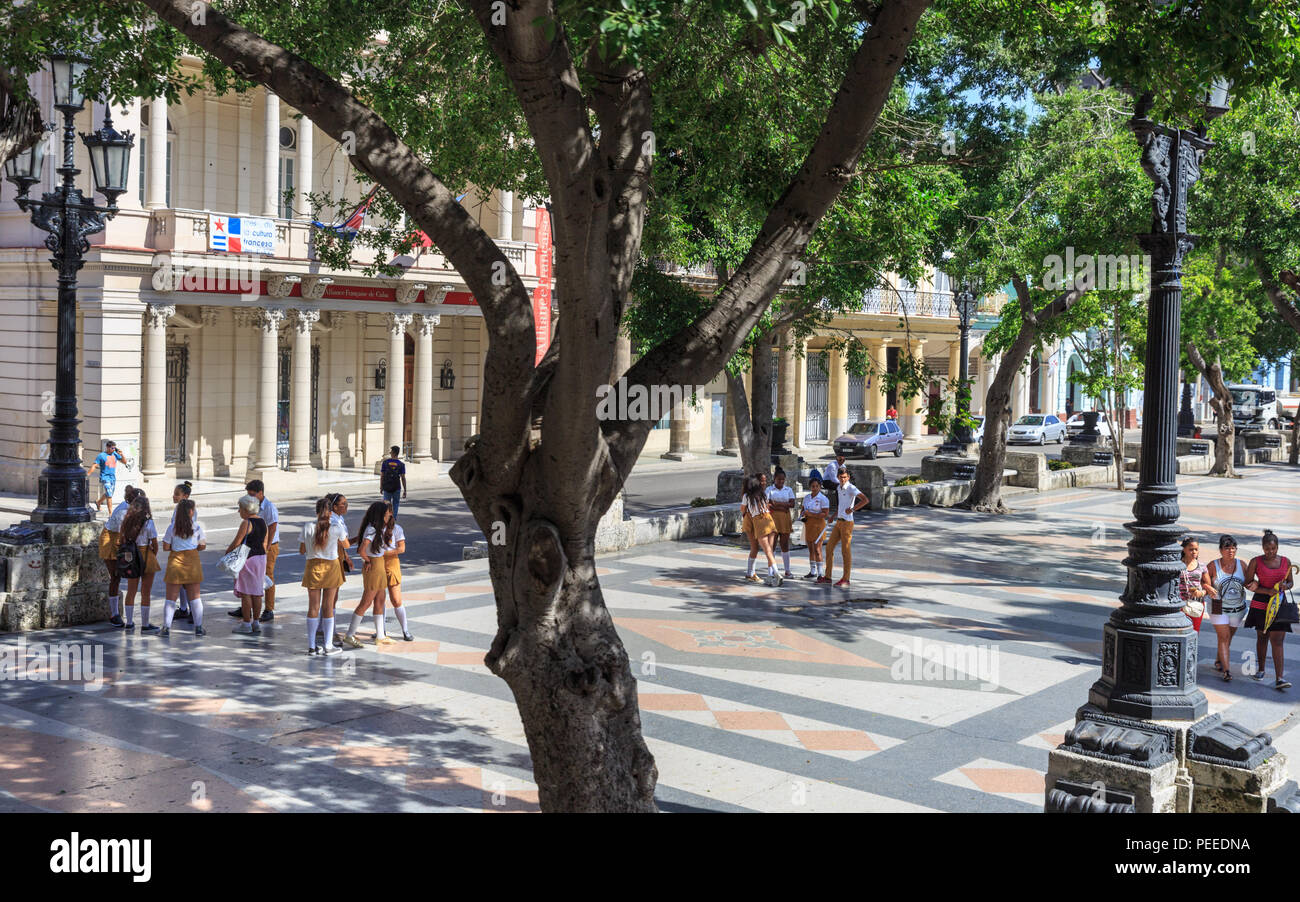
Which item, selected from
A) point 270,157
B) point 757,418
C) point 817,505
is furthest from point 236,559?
point 270,157

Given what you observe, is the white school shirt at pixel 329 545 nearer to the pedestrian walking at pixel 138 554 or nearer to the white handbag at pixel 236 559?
the white handbag at pixel 236 559

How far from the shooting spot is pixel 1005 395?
85.8ft

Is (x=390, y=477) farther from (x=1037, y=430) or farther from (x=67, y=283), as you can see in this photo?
(x=1037, y=430)

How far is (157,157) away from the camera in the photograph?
25969 mm

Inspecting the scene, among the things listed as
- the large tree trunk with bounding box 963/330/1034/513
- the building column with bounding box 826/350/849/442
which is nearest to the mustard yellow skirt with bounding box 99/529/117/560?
the large tree trunk with bounding box 963/330/1034/513

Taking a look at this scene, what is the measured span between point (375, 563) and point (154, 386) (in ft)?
49.9

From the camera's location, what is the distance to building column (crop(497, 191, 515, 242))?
33.1 m

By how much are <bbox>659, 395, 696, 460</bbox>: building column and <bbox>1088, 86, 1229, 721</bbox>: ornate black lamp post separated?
30.9 metres

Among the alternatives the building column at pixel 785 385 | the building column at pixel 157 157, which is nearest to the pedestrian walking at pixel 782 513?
the building column at pixel 157 157

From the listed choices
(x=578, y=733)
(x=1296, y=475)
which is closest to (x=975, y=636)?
(x=578, y=733)

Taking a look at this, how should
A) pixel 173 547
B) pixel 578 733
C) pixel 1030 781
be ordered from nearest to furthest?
pixel 578 733, pixel 1030 781, pixel 173 547

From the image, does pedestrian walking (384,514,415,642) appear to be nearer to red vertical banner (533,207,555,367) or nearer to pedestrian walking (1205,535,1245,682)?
pedestrian walking (1205,535,1245,682)

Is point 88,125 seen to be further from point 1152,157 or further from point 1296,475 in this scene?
point 1296,475

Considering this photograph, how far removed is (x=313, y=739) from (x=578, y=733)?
4.06 m
